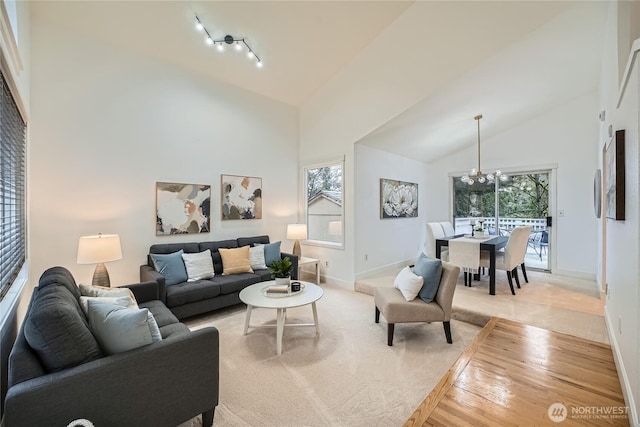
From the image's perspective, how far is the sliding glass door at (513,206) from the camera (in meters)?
5.45

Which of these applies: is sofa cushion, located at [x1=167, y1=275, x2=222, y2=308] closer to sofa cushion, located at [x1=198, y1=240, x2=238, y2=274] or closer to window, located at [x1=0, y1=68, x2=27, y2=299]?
sofa cushion, located at [x1=198, y1=240, x2=238, y2=274]

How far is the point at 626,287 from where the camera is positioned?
1.90 m

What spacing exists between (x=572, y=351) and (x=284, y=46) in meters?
4.79

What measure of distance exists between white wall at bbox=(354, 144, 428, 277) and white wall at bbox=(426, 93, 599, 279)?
84.0 inches

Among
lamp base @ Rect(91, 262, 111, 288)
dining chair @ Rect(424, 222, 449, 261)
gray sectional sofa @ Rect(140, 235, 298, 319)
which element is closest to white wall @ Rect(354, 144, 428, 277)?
dining chair @ Rect(424, 222, 449, 261)

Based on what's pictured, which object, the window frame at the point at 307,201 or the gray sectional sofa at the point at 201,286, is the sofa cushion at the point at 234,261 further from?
the window frame at the point at 307,201

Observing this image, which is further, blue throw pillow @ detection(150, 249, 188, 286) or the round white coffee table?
blue throw pillow @ detection(150, 249, 188, 286)

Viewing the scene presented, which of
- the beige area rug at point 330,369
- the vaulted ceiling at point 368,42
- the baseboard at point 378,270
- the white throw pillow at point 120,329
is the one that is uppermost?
the vaulted ceiling at point 368,42

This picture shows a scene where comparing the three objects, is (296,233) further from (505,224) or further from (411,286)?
(505,224)

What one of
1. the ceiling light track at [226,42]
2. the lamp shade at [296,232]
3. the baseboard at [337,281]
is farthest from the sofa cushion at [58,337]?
the baseboard at [337,281]

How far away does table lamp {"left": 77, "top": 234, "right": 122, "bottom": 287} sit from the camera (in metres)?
2.85

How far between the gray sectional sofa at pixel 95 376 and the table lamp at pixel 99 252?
1329mm

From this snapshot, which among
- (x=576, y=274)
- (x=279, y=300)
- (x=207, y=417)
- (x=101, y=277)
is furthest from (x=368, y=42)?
(x=576, y=274)

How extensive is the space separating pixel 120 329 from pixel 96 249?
Result: 1894mm
